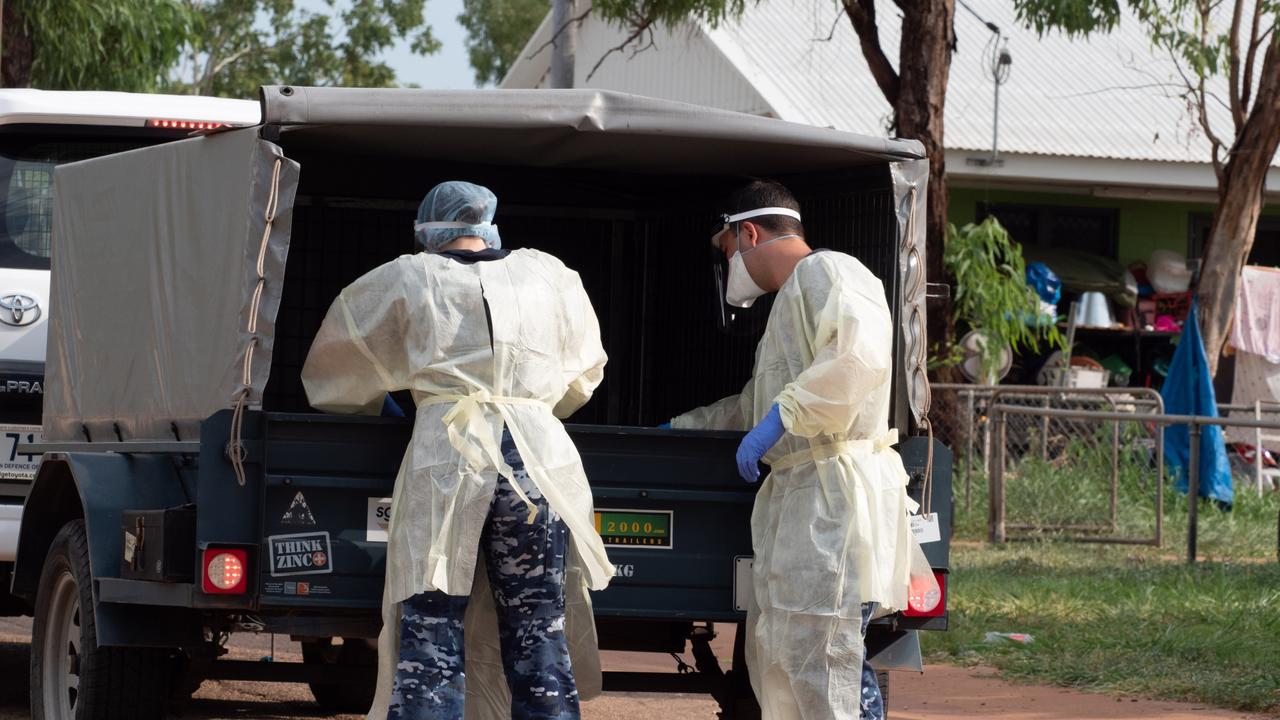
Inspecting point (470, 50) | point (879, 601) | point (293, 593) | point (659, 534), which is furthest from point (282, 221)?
point (470, 50)

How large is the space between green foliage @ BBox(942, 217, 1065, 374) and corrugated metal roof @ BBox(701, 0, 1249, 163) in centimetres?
A: 307

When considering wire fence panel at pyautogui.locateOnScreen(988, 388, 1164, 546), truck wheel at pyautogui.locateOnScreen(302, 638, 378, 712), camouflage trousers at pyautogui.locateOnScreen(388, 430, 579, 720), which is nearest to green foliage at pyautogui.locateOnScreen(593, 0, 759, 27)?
wire fence panel at pyautogui.locateOnScreen(988, 388, 1164, 546)

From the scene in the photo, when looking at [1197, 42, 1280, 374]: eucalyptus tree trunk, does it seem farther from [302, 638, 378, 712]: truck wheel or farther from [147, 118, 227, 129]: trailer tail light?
[147, 118, 227, 129]: trailer tail light

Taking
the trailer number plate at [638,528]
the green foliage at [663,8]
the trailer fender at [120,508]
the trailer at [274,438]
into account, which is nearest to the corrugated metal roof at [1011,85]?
the green foliage at [663,8]

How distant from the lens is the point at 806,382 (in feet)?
17.5

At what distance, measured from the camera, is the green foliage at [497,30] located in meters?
49.4

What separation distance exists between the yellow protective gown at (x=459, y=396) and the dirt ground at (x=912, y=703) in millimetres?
2604

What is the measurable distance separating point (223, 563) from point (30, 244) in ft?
9.54

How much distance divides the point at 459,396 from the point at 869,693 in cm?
149

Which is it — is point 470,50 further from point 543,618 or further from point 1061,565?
point 543,618

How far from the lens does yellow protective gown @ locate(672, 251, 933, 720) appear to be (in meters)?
5.39

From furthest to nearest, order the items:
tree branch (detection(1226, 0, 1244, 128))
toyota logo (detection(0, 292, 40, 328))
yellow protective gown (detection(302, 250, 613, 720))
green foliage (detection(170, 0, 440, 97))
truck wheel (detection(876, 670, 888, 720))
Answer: green foliage (detection(170, 0, 440, 97)), tree branch (detection(1226, 0, 1244, 128)), toyota logo (detection(0, 292, 40, 328)), truck wheel (detection(876, 670, 888, 720)), yellow protective gown (detection(302, 250, 613, 720))

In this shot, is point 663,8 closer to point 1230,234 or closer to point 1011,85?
point 1230,234

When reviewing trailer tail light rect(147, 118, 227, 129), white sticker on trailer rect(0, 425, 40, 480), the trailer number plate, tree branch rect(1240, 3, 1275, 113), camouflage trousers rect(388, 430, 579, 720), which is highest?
tree branch rect(1240, 3, 1275, 113)
